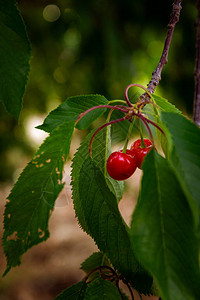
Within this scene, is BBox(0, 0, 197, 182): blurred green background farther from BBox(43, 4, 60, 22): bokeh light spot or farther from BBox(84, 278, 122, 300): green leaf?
BBox(84, 278, 122, 300): green leaf

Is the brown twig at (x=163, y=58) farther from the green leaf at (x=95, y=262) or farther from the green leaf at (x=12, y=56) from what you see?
the green leaf at (x=95, y=262)

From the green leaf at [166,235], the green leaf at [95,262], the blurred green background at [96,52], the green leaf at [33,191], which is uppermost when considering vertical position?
the blurred green background at [96,52]

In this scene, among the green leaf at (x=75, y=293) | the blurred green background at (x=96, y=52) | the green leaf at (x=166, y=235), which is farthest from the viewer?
the blurred green background at (x=96, y=52)

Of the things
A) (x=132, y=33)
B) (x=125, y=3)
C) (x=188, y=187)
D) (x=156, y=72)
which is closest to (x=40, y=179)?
(x=188, y=187)

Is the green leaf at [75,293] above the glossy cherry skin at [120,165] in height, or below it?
below

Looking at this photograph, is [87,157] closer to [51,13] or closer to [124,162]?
[124,162]

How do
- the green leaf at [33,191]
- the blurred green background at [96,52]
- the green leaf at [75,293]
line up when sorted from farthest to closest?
1. the blurred green background at [96,52]
2. the green leaf at [75,293]
3. the green leaf at [33,191]

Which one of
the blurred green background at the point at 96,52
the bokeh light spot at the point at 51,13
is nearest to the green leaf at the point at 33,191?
the blurred green background at the point at 96,52
